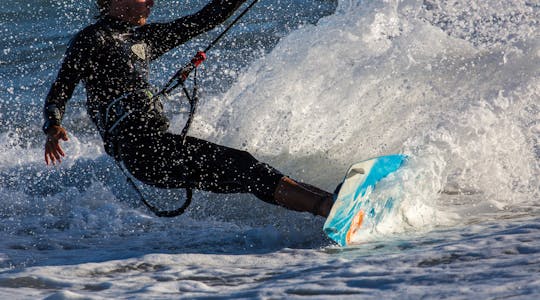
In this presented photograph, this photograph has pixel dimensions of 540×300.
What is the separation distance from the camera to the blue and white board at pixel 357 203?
4066mm

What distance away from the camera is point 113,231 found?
16.5 ft

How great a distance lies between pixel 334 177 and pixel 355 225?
5.12 feet

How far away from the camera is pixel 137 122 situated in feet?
14.7

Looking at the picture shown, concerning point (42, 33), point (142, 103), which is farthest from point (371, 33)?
point (42, 33)

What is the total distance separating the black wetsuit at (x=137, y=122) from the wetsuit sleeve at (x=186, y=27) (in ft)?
0.05

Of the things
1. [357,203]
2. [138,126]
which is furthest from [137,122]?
[357,203]

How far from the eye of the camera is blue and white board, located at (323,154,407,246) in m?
4.07

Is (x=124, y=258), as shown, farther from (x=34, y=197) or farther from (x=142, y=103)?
(x=34, y=197)

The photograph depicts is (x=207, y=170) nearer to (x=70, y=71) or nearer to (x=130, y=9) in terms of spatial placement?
(x=70, y=71)

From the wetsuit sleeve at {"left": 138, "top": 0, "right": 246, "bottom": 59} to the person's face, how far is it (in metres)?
0.15

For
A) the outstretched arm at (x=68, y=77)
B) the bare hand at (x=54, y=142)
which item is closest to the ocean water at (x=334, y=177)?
the bare hand at (x=54, y=142)

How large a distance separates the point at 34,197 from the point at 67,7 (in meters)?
7.74

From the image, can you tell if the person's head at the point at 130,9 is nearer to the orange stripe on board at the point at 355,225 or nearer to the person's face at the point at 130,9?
the person's face at the point at 130,9

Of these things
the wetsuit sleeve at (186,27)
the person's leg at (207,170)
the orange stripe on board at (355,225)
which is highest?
the wetsuit sleeve at (186,27)
